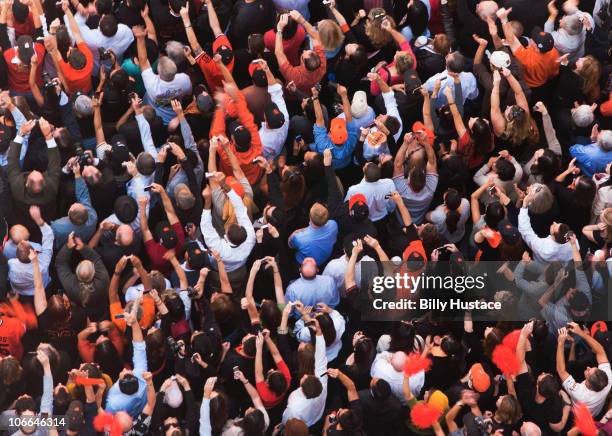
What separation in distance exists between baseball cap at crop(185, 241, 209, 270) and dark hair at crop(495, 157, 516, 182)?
312 centimetres

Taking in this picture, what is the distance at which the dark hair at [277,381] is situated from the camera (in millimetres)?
13945

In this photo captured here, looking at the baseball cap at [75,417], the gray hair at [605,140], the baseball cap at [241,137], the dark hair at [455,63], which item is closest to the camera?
the baseball cap at [75,417]

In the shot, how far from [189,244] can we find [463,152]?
3.07 meters

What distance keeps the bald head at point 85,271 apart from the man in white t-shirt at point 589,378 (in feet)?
14.5

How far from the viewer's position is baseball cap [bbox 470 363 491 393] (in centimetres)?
1420

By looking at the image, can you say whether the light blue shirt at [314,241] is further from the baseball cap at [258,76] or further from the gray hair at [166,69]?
the gray hair at [166,69]

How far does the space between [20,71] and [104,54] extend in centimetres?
88

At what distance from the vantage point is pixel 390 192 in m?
15.3

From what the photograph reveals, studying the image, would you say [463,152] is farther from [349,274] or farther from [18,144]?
[18,144]

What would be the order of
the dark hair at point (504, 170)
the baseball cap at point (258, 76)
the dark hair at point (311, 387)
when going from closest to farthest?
the dark hair at point (311, 387)
the dark hair at point (504, 170)
the baseball cap at point (258, 76)

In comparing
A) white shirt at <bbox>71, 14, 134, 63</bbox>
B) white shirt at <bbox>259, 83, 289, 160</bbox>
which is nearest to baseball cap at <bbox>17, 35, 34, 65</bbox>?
white shirt at <bbox>71, 14, 134, 63</bbox>

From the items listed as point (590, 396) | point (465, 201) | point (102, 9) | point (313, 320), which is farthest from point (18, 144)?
point (590, 396)

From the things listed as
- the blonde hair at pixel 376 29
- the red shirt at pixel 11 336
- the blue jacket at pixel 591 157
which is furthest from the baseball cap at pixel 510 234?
the red shirt at pixel 11 336

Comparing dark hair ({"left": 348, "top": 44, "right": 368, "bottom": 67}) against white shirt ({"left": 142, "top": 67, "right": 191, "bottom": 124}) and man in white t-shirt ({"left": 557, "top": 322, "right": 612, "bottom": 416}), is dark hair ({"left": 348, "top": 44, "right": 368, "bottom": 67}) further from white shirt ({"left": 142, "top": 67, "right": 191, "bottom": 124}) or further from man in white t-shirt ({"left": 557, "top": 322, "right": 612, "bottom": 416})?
man in white t-shirt ({"left": 557, "top": 322, "right": 612, "bottom": 416})
